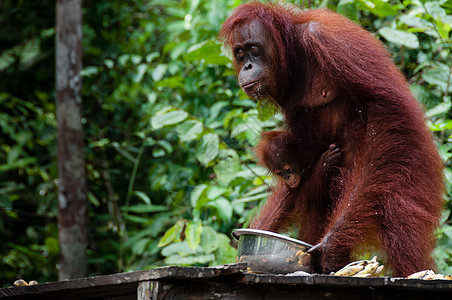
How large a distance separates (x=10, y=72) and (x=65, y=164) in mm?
1603

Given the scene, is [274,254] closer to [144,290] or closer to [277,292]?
[277,292]

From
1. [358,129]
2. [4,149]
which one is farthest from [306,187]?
[4,149]

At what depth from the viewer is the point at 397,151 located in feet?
7.27

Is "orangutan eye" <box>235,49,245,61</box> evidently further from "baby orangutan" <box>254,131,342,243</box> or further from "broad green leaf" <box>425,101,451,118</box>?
"broad green leaf" <box>425,101,451,118</box>

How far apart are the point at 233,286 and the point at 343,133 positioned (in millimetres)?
1157

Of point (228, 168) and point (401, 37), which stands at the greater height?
point (401, 37)

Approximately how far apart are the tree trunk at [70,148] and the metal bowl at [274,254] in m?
2.43

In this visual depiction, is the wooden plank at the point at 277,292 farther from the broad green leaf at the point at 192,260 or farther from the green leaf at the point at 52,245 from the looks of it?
the green leaf at the point at 52,245

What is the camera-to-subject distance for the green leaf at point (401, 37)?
3.23 m

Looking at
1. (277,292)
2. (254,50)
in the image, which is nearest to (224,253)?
(254,50)

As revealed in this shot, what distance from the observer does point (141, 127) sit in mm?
5445

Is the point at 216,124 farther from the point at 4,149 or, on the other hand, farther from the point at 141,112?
the point at 4,149

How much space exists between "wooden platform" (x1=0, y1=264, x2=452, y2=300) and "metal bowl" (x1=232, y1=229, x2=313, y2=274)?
0.42 m

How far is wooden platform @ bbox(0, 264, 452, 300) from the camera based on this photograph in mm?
1375
